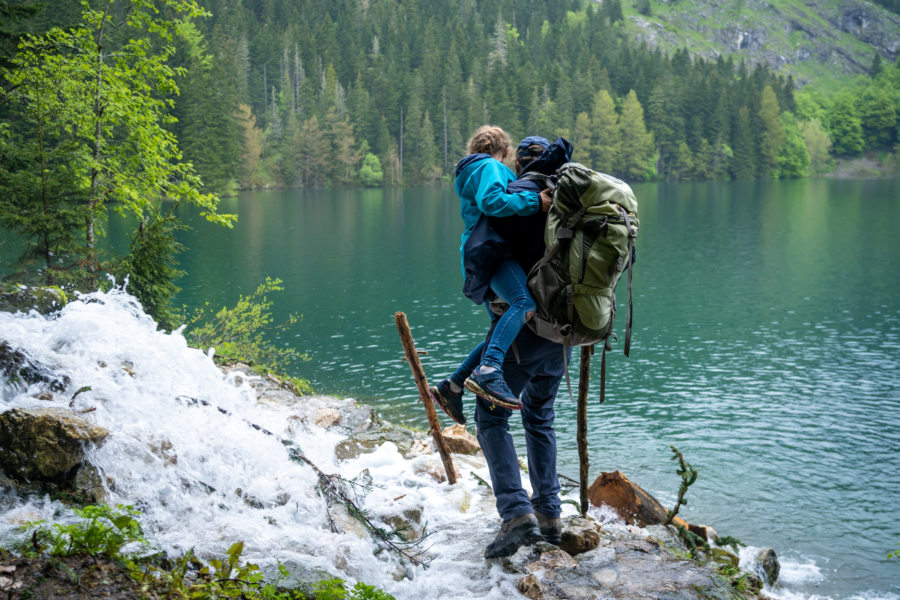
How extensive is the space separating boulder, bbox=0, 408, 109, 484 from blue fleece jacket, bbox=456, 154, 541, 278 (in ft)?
9.91

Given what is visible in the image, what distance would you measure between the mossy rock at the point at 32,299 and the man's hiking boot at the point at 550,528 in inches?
216

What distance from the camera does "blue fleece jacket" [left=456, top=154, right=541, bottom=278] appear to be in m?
4.26

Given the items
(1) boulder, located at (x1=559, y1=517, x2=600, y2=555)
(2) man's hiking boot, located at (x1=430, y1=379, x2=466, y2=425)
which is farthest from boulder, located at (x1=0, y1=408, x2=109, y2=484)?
(1) boulder, located at (x1=559, y1=517, x2=600, y2=555)

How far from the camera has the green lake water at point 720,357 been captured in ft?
36.2

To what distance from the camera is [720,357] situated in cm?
1945

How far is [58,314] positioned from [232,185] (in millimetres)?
75817

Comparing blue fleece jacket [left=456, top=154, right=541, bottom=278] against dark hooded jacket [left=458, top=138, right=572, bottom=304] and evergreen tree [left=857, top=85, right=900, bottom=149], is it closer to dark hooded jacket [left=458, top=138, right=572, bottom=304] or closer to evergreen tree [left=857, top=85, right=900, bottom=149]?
dark hooded jacket [left=458, top=138, right=572, bottom=304]

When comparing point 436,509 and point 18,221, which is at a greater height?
point 18,221

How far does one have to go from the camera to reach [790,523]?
10594 mm

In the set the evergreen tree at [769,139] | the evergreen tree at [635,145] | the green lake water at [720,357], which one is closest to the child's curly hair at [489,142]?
the green lake water at [720,357]

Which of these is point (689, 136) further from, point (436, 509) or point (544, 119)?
point (436, 509)

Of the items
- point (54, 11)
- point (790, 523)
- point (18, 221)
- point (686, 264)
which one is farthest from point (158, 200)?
point (54, 11)

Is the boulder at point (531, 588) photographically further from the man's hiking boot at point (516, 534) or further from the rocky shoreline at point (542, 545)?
the man's hiking boot at point (516, 534)

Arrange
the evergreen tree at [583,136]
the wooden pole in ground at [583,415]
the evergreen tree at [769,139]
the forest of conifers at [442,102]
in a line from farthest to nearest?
the evergreen tree at [769,139], the evergreen tree at [583,136], the forest of conifers at [442,102], the wooden pole in ground at [583,415]
